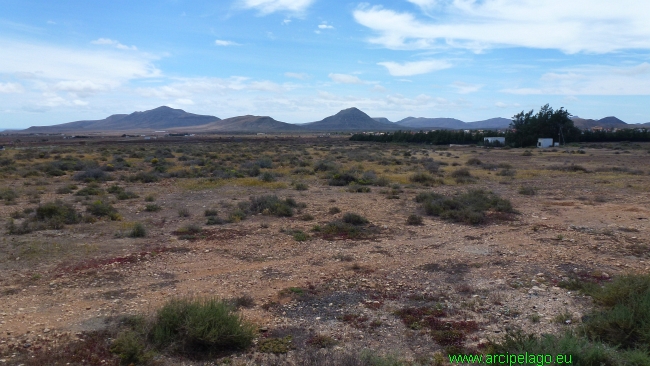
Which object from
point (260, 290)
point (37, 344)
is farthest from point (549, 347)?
point (37, 344)

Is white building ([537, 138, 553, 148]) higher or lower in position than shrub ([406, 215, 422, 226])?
higher

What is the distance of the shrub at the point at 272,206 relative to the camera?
16.2m

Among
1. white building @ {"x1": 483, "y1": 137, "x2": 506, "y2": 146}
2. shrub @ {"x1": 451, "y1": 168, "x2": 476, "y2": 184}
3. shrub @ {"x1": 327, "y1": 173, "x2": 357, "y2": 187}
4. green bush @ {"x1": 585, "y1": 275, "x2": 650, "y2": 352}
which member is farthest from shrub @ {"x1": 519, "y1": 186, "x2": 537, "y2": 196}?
white building @ {"x1": 483, "y1": 137, "x2": 506, "y2": 146}

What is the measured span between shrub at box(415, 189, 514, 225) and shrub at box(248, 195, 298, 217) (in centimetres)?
484

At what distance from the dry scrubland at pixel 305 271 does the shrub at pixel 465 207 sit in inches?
2.9

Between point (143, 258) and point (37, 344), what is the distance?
14.9 feet

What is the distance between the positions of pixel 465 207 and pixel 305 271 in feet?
27.0

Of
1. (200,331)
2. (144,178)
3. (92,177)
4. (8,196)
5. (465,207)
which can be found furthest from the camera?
(92,177)

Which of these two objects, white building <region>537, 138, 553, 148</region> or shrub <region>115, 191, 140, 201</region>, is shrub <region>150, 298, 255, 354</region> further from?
white building <region>537, 138, 553, 148</region>

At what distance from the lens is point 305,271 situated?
32.6 ft

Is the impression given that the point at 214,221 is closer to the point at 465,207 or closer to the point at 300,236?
the point at 300,236

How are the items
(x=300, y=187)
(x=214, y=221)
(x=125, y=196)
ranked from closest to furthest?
(x=214, y=221) < (x=125, y=196) < (x=300, y=187)

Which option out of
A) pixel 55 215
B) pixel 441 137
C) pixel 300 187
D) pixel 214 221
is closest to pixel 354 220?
pixel 214 221

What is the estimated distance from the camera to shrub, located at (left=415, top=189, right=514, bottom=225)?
15.1m
